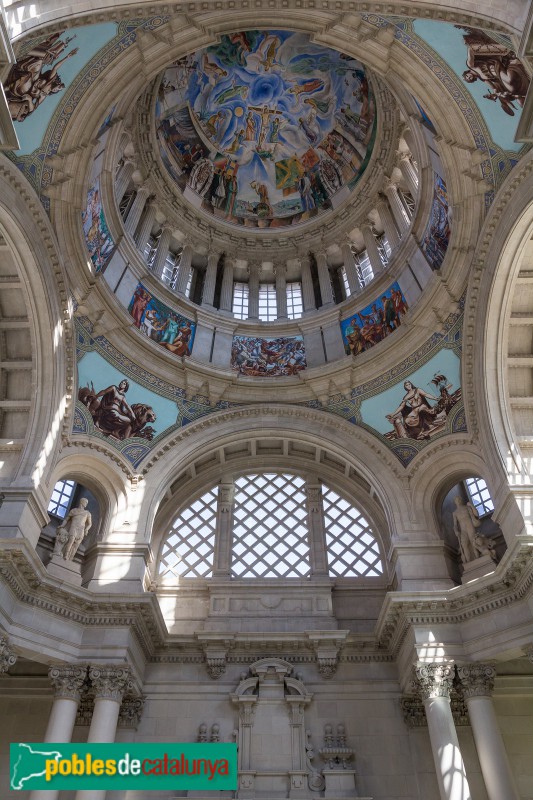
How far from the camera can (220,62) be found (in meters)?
21.6

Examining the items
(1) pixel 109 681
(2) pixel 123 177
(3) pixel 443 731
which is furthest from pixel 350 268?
(1) pixel 109 681

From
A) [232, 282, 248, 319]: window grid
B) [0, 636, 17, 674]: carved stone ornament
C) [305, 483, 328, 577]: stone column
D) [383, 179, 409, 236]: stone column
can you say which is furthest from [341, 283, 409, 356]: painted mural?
[0, 636, 17, 674]: carved stone ornament

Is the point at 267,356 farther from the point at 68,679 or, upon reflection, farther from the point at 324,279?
the point at 68,679

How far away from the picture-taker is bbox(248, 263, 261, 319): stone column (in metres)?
21.7

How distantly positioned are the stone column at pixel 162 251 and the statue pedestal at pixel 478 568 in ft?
41.7

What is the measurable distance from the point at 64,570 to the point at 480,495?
1081 centimetres

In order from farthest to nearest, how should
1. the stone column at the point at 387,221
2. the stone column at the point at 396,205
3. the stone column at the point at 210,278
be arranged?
1. the stone column at the point at 210,278
2. the stone column at the point at 387,221
3. the stone column at the point at 396,205

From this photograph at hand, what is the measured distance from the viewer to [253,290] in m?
22.5

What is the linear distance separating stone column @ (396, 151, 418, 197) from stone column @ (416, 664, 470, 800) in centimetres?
1384

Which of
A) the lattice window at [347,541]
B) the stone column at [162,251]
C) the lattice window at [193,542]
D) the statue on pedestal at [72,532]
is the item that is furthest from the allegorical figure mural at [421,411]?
the stone column at [162,251]

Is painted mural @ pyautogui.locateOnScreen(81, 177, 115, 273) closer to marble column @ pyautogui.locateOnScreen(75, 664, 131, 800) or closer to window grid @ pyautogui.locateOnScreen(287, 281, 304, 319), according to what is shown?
window grid @ pyautogui.locateOnScreen(287, 281, 304, 319)

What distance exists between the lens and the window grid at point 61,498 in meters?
16.4

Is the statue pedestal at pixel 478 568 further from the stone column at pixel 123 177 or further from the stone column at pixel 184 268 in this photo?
the stone column at pixel 123 177

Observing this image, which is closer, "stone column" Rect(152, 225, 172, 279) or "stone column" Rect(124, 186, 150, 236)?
"stone column" Rect(124, 186, 150, 236)
